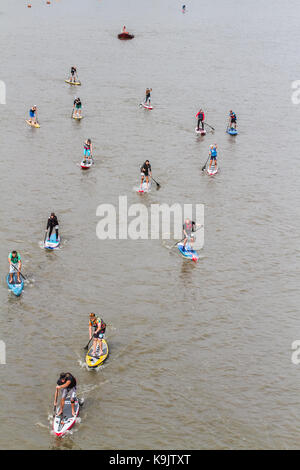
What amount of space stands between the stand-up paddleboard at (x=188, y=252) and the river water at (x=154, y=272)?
386 mm

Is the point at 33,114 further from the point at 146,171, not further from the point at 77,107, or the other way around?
the point at 146,171

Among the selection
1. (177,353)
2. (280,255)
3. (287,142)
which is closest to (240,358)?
(177,353)

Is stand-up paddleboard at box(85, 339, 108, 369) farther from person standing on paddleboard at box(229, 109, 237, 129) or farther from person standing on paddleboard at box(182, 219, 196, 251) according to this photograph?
person standing on paddleboard at box(229, 109, 237, 129)

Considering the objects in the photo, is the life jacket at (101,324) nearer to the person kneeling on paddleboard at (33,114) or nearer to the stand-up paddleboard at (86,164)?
the stand-up paddleboard at (86,164)

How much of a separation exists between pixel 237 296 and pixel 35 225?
1320 cm

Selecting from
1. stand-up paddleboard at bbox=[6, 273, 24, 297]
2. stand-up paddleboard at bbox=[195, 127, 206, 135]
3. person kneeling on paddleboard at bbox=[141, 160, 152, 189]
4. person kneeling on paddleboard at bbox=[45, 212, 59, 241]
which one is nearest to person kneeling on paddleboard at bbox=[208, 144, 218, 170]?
person kneeling on paddleboard at bbox=[141, 160, 152, 189]

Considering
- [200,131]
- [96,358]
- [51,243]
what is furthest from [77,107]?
[96,358]

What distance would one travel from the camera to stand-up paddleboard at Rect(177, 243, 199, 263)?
2686 centimetres

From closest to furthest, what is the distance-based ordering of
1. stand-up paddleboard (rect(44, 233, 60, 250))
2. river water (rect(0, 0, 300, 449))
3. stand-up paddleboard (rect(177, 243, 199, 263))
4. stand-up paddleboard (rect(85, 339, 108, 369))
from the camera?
river water (rect(0, 0, 300, 449))
stand-up paddleboard (rect(85, 339, 108, 369))
stand-up paddleboard (rect(44, 233, 60, 250))
stand-up paddleboard (rect(177, 243, 199, 263))

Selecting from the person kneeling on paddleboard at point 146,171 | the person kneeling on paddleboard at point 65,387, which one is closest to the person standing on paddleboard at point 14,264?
the person kneeling on paddleboard at point 65,387

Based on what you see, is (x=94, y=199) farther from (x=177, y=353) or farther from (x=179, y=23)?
(x=179, y=23)

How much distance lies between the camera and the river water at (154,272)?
57.9 ft

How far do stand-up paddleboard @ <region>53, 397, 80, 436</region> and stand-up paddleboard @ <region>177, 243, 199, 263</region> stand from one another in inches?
467

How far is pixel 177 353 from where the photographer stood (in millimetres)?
20453
